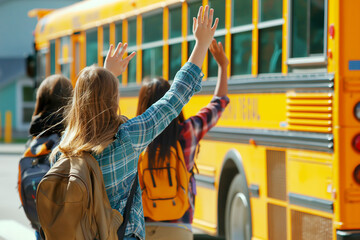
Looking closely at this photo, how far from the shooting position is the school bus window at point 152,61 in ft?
25.7

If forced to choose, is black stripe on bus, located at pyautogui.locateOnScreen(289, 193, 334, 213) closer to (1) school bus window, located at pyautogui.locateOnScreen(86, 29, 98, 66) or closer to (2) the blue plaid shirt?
(2) the blue plaid shirt

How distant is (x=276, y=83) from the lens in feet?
18.0

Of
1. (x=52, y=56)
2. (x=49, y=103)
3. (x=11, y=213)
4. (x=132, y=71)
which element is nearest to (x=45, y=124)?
(x=49, y=103)

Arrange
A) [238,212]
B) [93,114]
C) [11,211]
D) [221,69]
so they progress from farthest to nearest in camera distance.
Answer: [11,211] → [238,212] → [221,69] → [93,114]

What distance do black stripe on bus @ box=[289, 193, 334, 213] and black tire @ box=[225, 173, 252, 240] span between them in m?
0.77

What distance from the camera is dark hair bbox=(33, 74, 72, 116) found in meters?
4.64

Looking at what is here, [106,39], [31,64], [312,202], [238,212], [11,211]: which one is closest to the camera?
[312,202]

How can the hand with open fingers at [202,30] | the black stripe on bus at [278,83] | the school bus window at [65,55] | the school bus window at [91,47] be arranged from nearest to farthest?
1. the hand with open fingers at [202,30]
2. the black stripe on bus at [278,83]
3. the school bus window at [91,47]
4. the school bus window at [65,55]

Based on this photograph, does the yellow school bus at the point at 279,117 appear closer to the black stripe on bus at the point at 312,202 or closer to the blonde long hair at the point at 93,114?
the black stripe on bus at the point at 312,202

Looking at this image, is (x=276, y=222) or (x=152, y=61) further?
(x=152, y=61)

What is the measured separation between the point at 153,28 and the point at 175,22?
66 cm

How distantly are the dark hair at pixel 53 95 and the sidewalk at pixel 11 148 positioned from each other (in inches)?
582

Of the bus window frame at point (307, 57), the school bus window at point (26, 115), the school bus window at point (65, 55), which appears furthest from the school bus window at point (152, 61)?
the school bus window at point (26, 115)

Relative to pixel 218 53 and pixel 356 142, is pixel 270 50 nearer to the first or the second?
pixel 356 142
